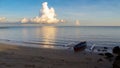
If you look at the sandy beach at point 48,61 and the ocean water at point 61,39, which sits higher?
the sandy beach at point 48,61

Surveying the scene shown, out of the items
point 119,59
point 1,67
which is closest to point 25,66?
point 1,67

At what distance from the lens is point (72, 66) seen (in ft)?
50.8

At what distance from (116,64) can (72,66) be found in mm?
3399

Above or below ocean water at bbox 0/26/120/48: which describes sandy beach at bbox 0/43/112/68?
above

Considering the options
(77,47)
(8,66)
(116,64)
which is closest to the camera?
(116,64)

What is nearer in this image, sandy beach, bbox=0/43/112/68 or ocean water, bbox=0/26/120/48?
sandy beach, bbox=0/43/112/68

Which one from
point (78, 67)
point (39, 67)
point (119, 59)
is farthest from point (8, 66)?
point (119, 59)

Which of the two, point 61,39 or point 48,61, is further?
point 61,39

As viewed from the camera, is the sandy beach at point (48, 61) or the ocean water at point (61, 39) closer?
the sandy beach at point (48, 61)

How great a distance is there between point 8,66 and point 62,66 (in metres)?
3.69

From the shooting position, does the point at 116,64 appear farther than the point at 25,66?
No

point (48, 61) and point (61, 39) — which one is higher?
point (48, 61)

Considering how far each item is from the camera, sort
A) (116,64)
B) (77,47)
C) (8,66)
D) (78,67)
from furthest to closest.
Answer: (77,47) → (78,67) → (8,66) → (116,64)

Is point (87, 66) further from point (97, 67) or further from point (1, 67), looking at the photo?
point (1, 67)
